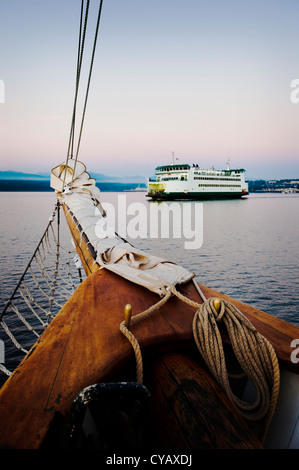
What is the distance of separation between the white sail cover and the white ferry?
1751 inches

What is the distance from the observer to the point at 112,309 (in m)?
1.57

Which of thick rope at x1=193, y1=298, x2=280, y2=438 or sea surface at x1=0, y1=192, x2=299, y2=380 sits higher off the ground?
thick rope at x1=193, y1=298, x2=280, y2=438

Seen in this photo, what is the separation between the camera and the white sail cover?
1912 mm

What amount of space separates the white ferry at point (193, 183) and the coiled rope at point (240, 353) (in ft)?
159

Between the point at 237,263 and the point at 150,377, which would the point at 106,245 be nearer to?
the point at 150,377

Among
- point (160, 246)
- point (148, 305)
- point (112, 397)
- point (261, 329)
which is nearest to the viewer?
point (112, 397)

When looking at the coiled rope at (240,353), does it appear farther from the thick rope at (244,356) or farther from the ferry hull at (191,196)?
the ferry hull at (191,196)

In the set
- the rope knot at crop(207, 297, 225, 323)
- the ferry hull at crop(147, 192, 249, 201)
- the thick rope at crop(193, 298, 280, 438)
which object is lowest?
the thick rope at crop(193, 298, 280, 438)

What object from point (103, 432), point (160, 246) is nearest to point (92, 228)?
point (103, 432)

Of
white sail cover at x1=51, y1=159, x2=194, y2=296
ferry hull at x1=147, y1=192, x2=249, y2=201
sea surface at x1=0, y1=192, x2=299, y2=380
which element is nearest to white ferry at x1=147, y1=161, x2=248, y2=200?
ferry hull at x1=147, y1=192, x2=249, y2=201

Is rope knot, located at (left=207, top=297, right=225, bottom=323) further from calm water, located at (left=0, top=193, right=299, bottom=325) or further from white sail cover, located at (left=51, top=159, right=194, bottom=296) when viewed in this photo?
calm water, located at (left=0, top=193, right=299, bottom=325)
